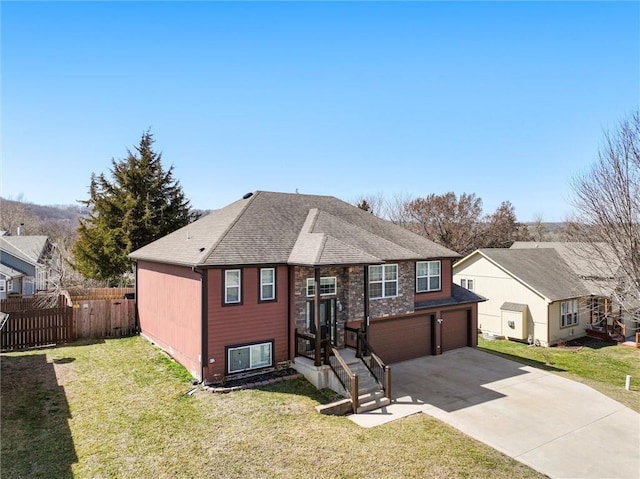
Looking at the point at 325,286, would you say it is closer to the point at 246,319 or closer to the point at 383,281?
the point at 383,281

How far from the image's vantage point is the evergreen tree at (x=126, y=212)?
1096 inches

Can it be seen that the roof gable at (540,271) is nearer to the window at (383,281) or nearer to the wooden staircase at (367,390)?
the window at (383,281)

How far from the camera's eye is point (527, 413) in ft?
40.7

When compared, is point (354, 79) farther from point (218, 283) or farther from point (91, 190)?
point (91, 190)

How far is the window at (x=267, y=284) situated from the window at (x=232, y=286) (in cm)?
83

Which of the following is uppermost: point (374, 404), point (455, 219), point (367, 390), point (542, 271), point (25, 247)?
point (455, 219)

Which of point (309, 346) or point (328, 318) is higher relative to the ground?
point (328, 318)

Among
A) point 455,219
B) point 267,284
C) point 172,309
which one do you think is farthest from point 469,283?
point 172,309

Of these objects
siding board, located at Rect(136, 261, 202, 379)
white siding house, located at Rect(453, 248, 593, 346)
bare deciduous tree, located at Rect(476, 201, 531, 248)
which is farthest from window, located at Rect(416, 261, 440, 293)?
bare deciduous tree, located at Rect(476, 201, 531, 248)

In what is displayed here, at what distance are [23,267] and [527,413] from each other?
36.0 meters

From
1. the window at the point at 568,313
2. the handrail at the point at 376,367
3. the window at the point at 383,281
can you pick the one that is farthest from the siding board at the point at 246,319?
the window at the point at 568,313

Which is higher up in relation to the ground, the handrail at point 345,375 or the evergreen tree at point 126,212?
the evergreen tree at point 126,212

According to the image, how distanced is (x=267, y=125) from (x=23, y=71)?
1049cm

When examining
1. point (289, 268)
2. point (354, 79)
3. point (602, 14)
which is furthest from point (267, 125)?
point (602, 14)
